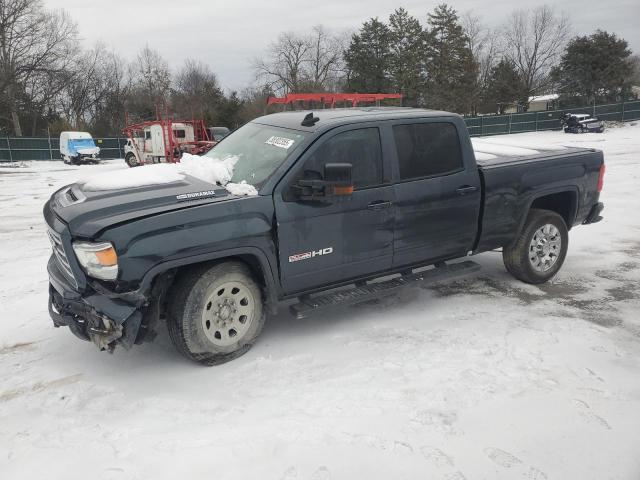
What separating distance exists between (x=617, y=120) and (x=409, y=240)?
1535 inches

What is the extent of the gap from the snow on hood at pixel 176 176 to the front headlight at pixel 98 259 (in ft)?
2.27

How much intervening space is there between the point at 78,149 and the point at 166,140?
861 cm

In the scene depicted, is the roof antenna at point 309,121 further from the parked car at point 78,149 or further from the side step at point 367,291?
the parked car at point 78,149

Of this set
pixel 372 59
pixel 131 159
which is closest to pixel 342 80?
pixel 372 59

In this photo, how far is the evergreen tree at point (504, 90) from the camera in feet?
164

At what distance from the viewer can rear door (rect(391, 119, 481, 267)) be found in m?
4.34

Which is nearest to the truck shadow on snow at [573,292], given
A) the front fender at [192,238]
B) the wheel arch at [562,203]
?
the wheel arch at [562,203]

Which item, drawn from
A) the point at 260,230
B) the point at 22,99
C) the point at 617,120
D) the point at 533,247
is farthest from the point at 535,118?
the point at 22,99

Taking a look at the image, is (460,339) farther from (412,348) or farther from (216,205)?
(216,205)

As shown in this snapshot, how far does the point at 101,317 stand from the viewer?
3.30 metres

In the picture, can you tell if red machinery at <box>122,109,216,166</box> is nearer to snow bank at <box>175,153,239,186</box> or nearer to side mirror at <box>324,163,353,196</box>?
snow bank at <box>175,153,239,186</box>

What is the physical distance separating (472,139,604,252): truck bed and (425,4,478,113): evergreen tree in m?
40.9

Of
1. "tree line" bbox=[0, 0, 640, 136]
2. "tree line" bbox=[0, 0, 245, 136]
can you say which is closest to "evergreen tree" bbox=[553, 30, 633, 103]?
"tree line" bbox=[0, 0, 640, 136]

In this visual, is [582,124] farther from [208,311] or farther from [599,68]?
[208,311]
